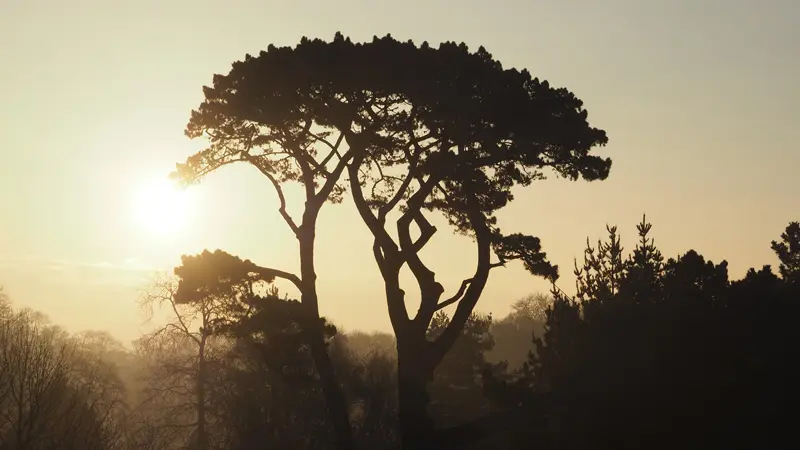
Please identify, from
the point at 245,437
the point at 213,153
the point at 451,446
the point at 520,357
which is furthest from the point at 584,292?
the point at 520,357

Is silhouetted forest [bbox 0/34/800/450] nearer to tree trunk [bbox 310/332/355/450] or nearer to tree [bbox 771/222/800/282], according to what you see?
tree trunk [bbox 310/332/355/450]

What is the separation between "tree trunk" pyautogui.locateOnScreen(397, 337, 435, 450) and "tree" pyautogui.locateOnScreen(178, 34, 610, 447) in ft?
0.13

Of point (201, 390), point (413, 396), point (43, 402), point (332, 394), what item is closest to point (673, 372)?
point (413, 396)

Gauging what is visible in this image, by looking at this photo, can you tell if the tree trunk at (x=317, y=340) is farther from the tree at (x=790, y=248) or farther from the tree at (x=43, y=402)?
the tree at (x=790, y=248)

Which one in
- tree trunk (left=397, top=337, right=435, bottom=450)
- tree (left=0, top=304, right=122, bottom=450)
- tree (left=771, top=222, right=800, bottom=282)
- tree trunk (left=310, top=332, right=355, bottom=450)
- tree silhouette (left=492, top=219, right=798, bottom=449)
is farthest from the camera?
tree (left=771, top=222, right=800, bottom=282)

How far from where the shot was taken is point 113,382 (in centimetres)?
6575

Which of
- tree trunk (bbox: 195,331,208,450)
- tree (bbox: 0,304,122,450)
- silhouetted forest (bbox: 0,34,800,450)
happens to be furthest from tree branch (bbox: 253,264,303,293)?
tree trunk (bbox: 195,331,208,450)

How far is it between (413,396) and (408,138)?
733 cm

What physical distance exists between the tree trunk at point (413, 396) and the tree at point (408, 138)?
0.04m

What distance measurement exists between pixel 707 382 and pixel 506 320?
95.4 metres

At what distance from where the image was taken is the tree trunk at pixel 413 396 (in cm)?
2055

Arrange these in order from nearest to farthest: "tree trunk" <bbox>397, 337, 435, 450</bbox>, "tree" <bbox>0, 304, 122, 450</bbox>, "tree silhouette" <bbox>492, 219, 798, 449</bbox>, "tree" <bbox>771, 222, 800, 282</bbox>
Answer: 1. "tree silhouette" <bbox>492, 219, 798, 449</bbox>
2. "tree" <bbox>0, 304, 122, 450</bbox>
3. "tree trunk" <bbox>397, 337, 435, 450</bbox>
4. "tree" <bbox>771, 222, 800, 282</bbox>

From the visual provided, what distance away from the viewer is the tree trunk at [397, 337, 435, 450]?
20.5 metres

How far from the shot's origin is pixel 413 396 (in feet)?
70.6
